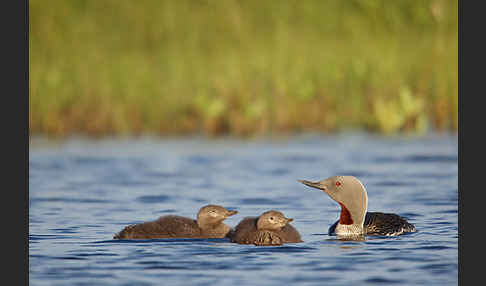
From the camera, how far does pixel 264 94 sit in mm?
12555

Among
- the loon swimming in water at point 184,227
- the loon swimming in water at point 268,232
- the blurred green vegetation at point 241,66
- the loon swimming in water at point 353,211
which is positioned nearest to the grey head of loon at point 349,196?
the loon swimming in water at point 353,211

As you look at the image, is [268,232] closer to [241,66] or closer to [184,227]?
[184,227]

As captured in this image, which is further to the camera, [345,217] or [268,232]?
[345,217]

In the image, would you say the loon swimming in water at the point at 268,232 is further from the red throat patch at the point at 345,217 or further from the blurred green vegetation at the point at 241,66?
the blurred green vegetation at the point at 241,66

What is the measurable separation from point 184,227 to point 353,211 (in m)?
1.33

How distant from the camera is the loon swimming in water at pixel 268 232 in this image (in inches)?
258

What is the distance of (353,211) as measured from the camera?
7.02m

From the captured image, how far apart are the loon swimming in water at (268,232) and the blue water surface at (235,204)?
0.09 meters

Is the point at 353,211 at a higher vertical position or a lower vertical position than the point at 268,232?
higher

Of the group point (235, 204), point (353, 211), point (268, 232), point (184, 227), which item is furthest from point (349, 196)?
point (235, 204)

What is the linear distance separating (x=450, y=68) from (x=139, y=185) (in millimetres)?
5179

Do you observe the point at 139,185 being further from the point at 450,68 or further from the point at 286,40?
the point at 450,68

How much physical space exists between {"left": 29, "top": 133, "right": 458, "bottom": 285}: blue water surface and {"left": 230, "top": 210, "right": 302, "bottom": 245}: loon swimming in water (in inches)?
3.5

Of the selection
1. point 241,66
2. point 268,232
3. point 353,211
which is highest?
point 241,66
